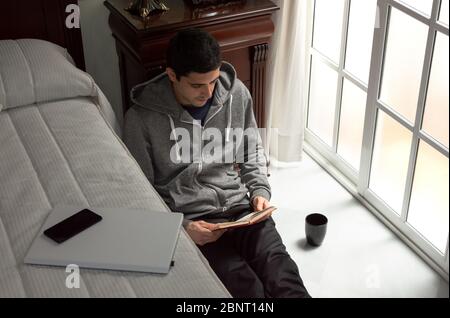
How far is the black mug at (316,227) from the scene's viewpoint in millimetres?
2408

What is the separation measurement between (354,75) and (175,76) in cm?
101

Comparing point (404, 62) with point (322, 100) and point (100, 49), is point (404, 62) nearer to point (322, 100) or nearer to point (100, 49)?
point (322, 100)

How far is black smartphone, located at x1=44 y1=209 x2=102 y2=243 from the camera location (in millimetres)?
1565

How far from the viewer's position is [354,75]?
8.86ft

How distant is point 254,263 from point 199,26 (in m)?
0.92

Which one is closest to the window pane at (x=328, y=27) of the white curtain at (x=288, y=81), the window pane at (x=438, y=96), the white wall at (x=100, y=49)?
the white curtain at (x=288, y=81)

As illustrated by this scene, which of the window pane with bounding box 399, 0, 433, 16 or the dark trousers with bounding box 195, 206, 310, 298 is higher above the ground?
the window pane with bounding box 399, 0, 433, 16

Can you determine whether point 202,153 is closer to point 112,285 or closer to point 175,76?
point 175,76

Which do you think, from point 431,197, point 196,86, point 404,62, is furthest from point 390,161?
point 196,86

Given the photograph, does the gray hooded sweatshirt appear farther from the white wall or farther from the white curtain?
the white wall

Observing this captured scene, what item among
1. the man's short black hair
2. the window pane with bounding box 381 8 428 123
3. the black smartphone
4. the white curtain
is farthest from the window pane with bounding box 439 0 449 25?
the black smartphone

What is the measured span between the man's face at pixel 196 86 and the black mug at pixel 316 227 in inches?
27.4

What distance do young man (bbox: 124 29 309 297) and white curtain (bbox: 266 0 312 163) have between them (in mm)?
563

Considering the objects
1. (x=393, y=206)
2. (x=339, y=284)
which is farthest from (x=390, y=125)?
(x=339, y=284)
